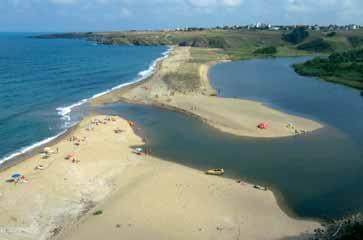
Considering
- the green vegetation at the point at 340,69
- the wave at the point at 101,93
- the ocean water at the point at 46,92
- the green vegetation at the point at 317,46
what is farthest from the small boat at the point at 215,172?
the green vegetation at the point at 317,46

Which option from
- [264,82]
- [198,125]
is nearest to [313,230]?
[198,125]

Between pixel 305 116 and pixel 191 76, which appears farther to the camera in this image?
pixel 191 76

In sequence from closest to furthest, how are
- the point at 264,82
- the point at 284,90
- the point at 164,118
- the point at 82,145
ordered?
the point at 82,145, the point at 164,118, the point at 284,90, the point at 264,82

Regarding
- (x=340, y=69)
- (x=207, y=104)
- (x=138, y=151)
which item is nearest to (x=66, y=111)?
(x=207, y=104)

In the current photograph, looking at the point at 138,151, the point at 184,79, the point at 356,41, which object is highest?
the point at 356,41

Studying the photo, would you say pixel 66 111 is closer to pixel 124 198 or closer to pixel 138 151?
pixel 138 151

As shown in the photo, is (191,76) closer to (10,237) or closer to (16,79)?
(16,79)

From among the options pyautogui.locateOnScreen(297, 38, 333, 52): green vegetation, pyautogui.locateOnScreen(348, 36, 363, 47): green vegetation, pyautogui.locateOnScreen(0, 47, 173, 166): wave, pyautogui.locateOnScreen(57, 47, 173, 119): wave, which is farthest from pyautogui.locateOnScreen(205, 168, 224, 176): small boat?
pyautogui.locateOnScreen(348, 36, 363, 47): green vegetation

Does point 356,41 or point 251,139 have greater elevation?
point 356,41
